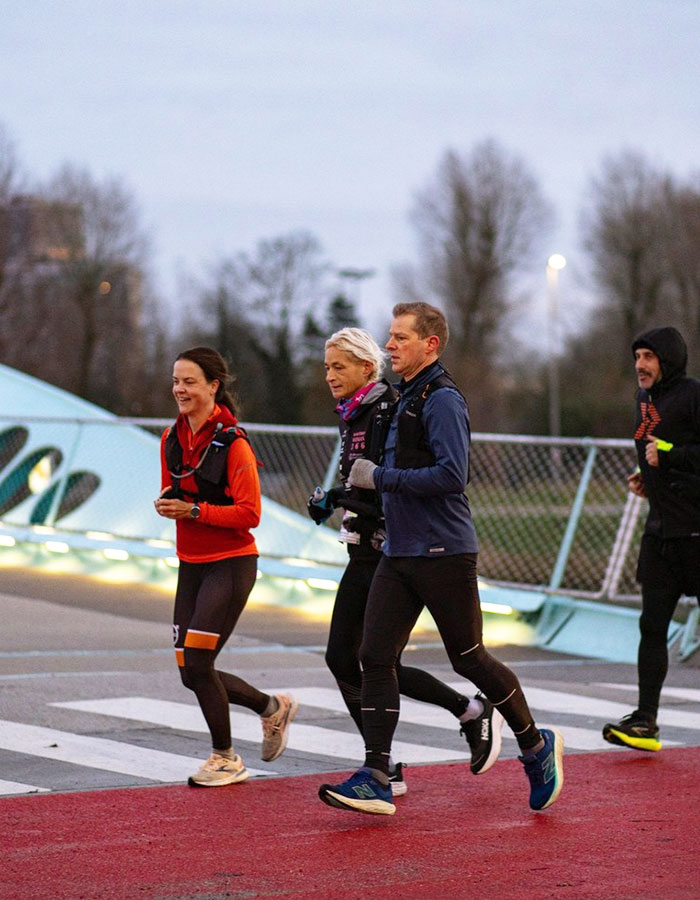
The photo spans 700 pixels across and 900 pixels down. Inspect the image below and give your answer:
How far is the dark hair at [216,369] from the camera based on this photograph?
7000 millimetres

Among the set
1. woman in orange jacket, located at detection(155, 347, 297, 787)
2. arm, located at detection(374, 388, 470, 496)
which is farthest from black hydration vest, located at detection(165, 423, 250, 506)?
arm, located at detection(374, 388, 470, 496)

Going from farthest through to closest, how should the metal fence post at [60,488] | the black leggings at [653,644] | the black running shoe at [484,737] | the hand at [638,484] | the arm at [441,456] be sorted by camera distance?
1. the metal fence post at [60,488]
2. the hand at [638,484]
3. the black leggings at [653,644]
4. the black running shoe at [484,737]
5. the arm at [441,456]

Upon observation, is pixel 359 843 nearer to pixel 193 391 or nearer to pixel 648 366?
pixel 193 391

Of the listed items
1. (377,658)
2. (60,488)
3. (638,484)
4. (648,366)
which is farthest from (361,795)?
(60,488)

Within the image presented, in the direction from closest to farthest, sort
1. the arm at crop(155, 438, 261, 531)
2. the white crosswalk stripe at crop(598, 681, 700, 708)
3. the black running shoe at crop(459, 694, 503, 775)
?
the arm at crop(155, 438, 261, 531)
the black running shoe at crop(459, 694, 503, 775)
the white crosswalk stripe at crop(598, 681, 700, 708)

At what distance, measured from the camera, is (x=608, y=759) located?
7.85 metres

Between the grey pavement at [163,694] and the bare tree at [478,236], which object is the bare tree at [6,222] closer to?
the bare tree at [478,236]

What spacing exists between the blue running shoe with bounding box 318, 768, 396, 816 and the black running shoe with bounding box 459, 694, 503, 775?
68 centimetres

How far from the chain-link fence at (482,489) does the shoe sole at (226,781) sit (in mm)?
5728

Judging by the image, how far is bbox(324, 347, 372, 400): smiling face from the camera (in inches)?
267

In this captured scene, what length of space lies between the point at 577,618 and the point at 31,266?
53249mm

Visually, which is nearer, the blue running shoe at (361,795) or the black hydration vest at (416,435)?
the blue running shoe at (361,795)

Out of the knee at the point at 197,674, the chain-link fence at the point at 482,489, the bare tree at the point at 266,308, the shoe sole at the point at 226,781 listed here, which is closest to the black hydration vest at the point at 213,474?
the knee at the point at 197,674

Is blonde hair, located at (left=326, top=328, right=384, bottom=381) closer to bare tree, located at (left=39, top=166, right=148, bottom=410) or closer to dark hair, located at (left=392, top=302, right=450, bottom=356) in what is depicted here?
dark hair, located at (left=392, top=302, right=450, bottom=356)
